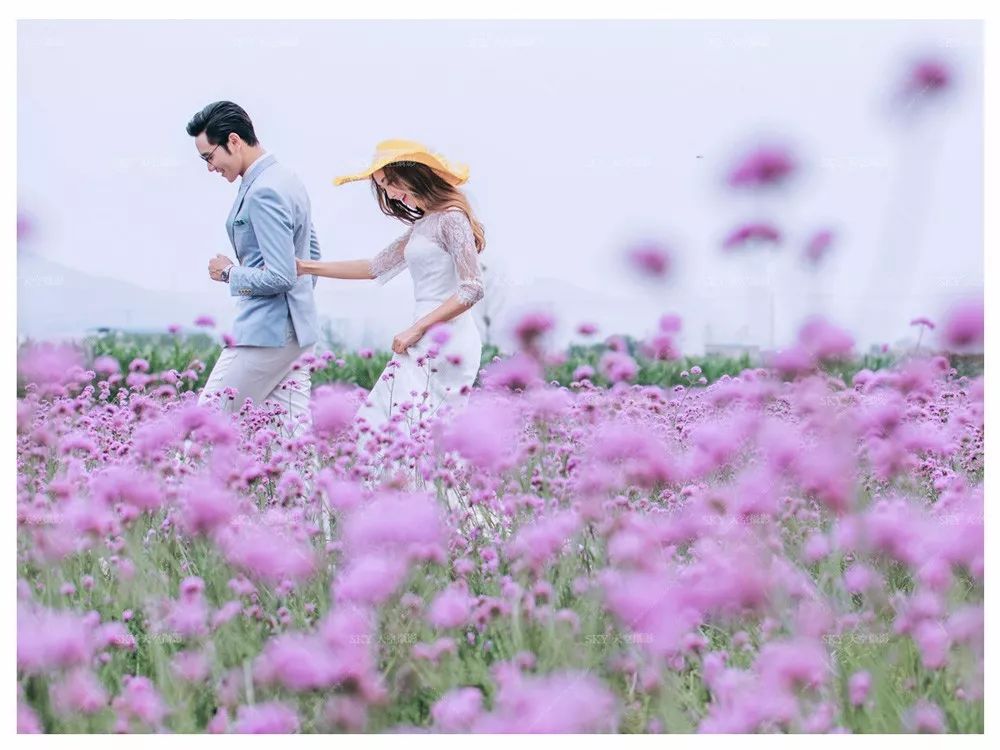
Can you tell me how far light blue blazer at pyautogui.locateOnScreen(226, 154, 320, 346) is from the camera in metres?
3.11

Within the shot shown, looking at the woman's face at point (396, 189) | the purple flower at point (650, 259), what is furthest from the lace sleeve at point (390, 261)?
the purple flower at point (650, 259)

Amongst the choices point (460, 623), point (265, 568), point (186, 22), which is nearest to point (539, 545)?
point (460, 623)

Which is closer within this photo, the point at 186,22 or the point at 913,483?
the point at 913,483

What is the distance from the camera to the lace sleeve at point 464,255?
10.5ft

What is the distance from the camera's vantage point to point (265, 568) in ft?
6.48

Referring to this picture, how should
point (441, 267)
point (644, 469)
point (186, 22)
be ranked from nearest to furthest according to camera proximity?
point (644, 469) < point (186, 22) < point (441, 267)

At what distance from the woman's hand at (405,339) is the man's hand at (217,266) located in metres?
0.52

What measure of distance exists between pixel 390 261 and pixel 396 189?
25cm

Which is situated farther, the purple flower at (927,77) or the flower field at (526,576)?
the purple flower at (927,77)

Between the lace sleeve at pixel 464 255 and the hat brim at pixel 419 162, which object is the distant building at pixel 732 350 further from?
the hat brim at pixel 419 162

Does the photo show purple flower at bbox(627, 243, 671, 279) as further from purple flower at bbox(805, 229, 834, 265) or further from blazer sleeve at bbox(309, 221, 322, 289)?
blazer sleeve at bbox(309, 221, 322, 289)

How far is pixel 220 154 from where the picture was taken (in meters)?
3.16

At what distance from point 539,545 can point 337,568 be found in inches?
18.6

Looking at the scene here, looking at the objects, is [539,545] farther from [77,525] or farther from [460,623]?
[77,525]
